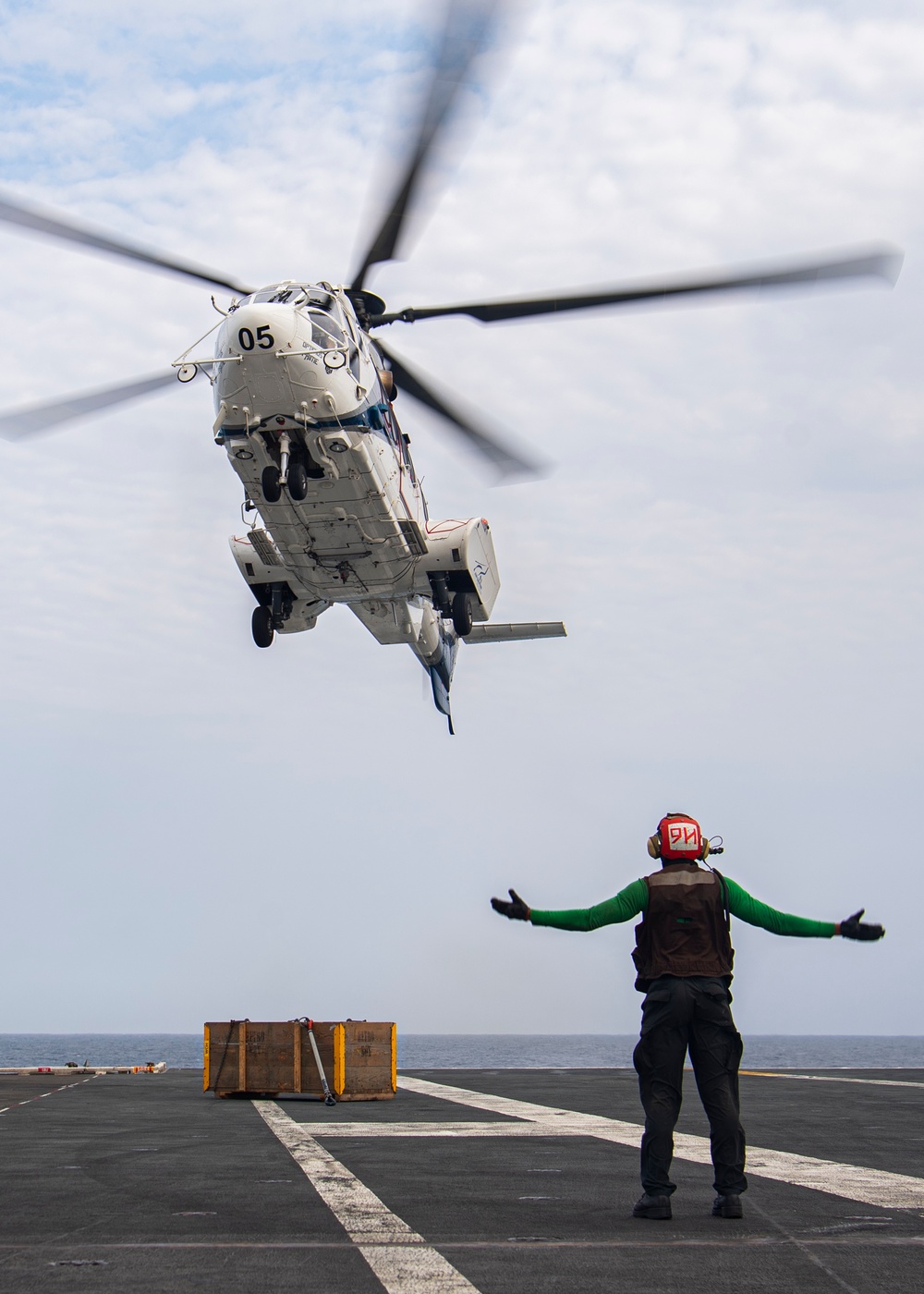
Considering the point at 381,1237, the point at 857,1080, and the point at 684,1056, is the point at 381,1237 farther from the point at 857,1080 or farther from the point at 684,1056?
the point at 857,1080

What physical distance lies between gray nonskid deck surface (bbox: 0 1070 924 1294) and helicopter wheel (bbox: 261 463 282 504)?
32.0 ft

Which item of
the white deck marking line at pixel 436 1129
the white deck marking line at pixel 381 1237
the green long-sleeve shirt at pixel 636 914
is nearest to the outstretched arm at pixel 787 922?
the green long-sleeve shirt at pixel 636 914

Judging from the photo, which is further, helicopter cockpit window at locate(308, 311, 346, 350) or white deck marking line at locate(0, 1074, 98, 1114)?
helicopter cockpit window at locate(308, 311, 346, 350)

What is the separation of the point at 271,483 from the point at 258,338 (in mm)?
2587

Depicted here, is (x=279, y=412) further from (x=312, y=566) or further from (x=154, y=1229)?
(x=154, y=1229)

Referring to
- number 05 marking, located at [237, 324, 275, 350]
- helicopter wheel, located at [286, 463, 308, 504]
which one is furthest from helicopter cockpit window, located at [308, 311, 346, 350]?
helicopter wheel, located at [286, 463, 308, 504]

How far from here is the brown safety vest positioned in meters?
7.38

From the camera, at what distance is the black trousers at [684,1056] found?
23.3 ft

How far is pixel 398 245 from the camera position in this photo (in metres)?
18.9

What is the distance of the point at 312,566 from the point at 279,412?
4.13m

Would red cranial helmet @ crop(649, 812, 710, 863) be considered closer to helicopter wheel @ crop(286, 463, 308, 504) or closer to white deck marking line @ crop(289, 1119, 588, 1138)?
white deck marking line @ crop(289, 1119, 588, 1138)

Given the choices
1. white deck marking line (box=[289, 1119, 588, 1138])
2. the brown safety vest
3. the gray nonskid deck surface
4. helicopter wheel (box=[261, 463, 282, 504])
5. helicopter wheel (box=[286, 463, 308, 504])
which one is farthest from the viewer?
helicopter wheel (box=[261, 463, 282, 504])

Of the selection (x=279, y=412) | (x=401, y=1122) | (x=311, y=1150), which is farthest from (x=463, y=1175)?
(x=279, y=412)

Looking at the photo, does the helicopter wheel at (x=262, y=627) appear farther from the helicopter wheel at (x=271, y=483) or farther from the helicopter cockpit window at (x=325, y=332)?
the helicopter cockpit window at (x=325, y=332)
